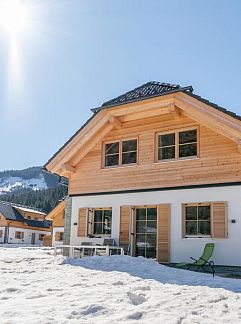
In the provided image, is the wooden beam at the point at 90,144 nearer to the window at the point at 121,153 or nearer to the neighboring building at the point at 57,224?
the window at the point at 121,153

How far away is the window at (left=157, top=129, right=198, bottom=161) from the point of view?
11.6m

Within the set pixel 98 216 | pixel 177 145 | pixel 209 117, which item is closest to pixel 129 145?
pixel 177 145

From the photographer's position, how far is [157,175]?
11.9 m

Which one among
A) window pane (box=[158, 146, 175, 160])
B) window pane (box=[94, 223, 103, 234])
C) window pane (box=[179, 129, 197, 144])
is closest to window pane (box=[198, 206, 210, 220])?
window pane (box=[158, 146, 175, 160])

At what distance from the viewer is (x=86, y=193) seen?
13.4 metres

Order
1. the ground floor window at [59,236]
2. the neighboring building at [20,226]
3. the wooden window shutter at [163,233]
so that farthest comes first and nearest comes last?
the neighboring building at [20,226] < the ground floor window at [59,236] < the wooden window shutter at [163,233]

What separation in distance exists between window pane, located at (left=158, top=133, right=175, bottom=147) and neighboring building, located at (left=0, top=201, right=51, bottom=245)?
35755 mm

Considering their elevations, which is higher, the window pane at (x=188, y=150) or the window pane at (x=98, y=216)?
the window pane at (x=188, y=150)

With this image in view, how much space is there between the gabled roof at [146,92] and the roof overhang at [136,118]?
0.39ft

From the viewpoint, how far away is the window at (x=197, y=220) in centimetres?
1076

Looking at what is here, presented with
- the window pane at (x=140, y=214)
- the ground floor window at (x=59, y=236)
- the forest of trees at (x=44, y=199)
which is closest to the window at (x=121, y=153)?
the window pane at (x=140, y=214)

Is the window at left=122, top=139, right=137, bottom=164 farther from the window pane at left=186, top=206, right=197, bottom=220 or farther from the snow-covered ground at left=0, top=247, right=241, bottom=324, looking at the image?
the snow-covered ground at left=0, top=247, right=241, bottom=324

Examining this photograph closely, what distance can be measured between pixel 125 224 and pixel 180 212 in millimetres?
1908

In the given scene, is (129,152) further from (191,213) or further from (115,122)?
(191,213)
